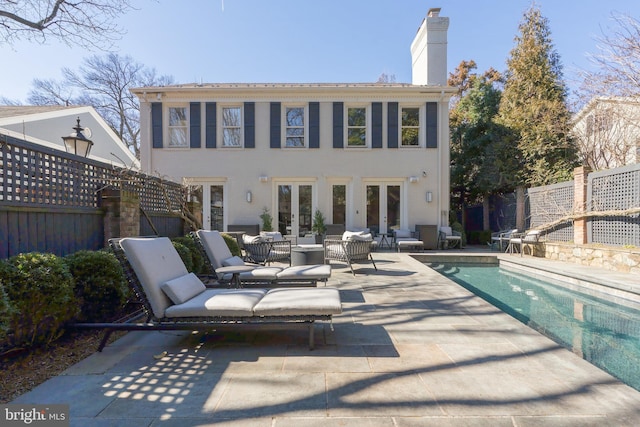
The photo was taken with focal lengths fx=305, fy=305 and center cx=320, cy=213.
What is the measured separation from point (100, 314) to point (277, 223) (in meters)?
8.13

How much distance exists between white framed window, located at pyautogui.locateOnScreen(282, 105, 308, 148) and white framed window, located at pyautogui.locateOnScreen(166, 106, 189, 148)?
3.74 meters

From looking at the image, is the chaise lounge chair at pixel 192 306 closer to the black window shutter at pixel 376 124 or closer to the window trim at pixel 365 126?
the window trim at pixel 365 126

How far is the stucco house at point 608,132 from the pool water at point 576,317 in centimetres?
626

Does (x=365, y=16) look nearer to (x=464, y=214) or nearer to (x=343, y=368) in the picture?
(x=464, y=214)

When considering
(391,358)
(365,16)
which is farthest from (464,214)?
(391,358)

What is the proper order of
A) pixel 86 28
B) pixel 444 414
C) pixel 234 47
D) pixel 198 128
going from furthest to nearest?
pixel 198 128
pixel 234 47
pixel 86 28
pixel 444 414

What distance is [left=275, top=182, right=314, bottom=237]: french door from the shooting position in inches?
448

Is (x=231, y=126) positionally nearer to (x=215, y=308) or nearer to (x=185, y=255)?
(x=185, y=255)

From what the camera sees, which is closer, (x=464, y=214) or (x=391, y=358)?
(x=391, y=358)

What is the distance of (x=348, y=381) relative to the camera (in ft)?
7.09

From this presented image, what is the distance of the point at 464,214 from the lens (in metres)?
14.5

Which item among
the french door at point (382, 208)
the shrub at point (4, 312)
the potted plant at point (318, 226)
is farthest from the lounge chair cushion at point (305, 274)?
the french door at point (382, 208)

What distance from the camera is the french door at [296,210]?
11383mm

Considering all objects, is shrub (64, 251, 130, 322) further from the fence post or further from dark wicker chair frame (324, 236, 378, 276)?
dark wicker chair frame (324, 236, 378, 276)
